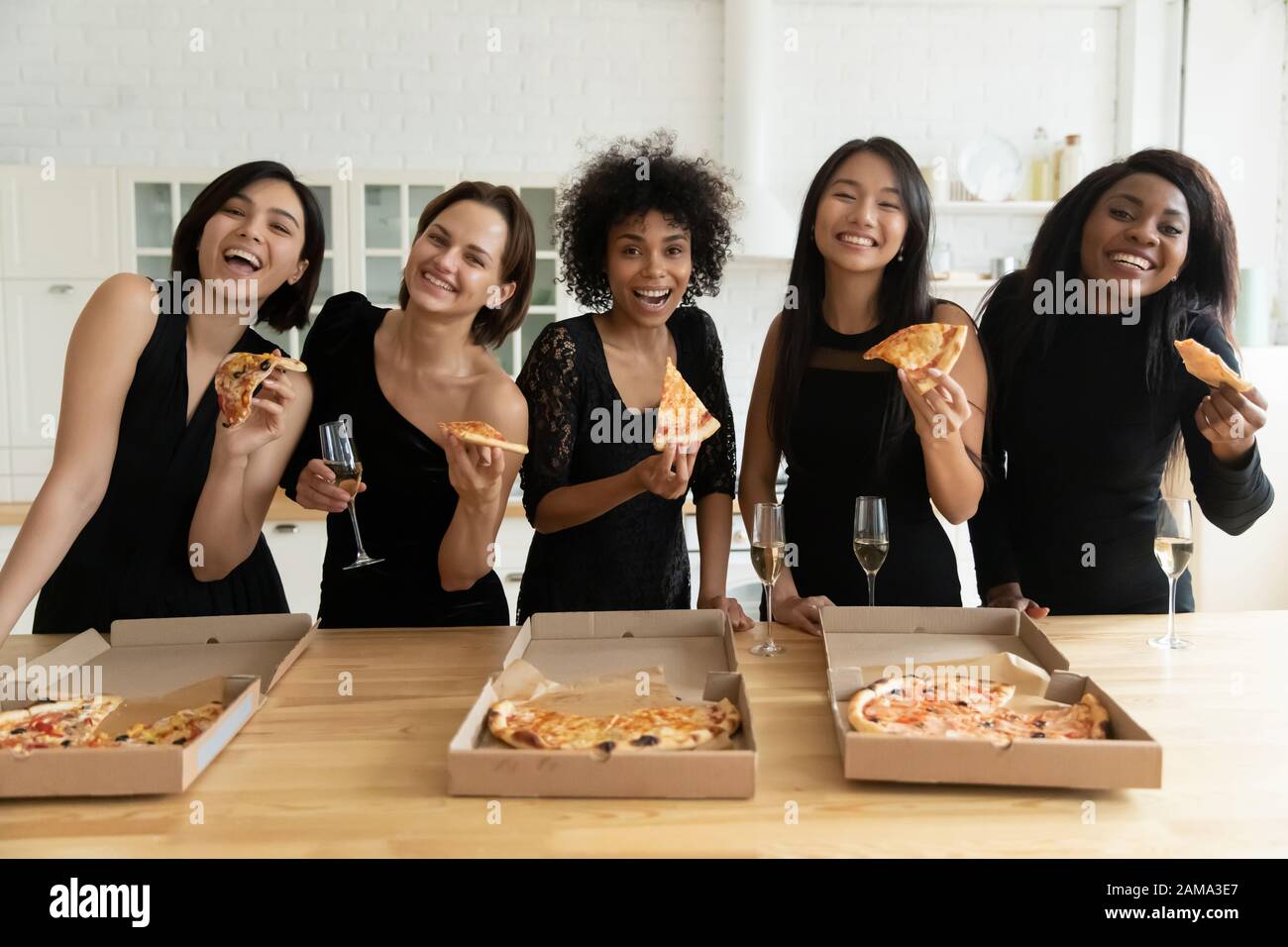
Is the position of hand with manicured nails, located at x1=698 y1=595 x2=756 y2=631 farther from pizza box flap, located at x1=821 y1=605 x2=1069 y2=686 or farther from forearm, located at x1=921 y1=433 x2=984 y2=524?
forearm, located at x1=921 y1=433 x2=984 y2=524

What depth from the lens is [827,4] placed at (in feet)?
18.2

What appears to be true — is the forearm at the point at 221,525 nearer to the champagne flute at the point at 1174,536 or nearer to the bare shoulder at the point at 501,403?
the bare shoulder at the point at 501,403

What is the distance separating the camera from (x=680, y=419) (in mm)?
2127

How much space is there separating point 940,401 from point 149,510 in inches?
65.9

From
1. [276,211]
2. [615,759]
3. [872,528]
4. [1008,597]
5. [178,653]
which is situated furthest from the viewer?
[1008,597]

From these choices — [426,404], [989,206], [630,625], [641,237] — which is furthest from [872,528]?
[989,206]

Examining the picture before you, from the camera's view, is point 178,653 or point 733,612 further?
point 733,612

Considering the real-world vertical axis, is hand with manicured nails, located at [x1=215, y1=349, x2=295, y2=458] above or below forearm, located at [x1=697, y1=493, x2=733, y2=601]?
above

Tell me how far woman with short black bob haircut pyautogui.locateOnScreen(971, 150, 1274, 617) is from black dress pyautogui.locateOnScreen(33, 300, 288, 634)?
1.81 metres

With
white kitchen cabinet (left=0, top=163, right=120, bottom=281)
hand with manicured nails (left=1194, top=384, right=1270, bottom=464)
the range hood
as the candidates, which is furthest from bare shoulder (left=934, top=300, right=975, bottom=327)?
white kitchen cabinet (left=0, top=163, right=120, bottom=281)

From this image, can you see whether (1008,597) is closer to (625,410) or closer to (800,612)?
(800,612)

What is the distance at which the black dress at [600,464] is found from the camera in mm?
2441

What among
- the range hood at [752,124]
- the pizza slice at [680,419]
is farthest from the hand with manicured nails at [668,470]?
the range hood at [752,124]

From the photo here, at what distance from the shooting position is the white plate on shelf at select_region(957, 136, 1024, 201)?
218 inches
